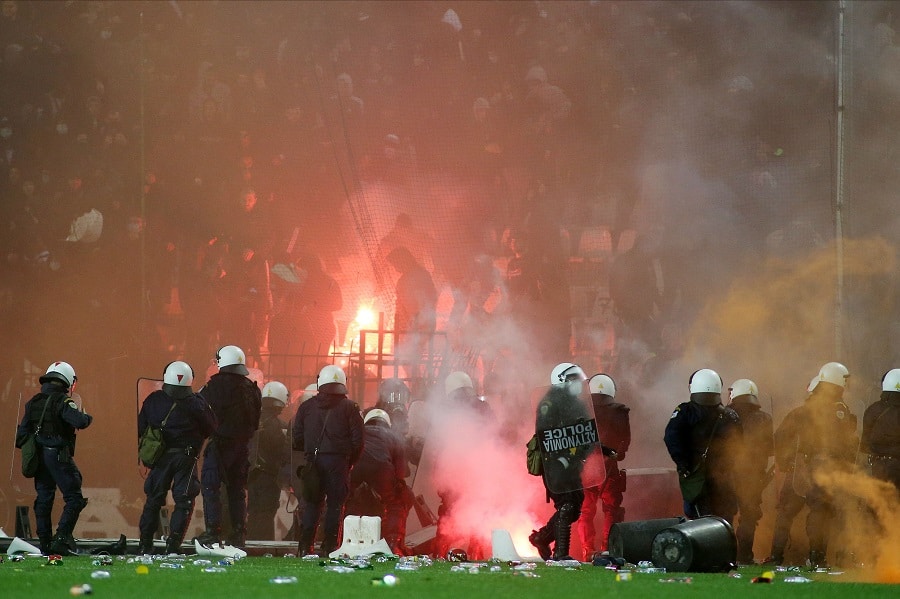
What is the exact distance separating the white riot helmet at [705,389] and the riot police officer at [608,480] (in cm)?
129

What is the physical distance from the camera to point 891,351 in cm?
1556

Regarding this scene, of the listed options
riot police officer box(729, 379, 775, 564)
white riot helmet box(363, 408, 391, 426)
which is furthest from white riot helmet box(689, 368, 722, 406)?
white riot helmet box(363, 408, 391, 426)

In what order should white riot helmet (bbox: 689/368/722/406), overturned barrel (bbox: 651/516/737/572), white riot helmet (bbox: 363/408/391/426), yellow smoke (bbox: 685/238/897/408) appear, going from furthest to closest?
1. yellow smoke (bbox: 685/238/897/408)
2. white riot helmet (bbox: 363/408/391/426)
3. white riot helmet (bbox: 689/368/722/406)
4. overturned barrel (bbox: 651/516/737/572)

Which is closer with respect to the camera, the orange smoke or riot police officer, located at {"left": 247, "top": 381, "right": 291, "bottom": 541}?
the orange smoke

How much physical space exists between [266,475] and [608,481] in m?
3.55

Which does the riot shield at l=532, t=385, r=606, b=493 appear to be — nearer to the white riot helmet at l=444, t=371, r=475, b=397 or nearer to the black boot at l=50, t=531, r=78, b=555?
the white riot helmet at l=444, t=371, r=475, b=397

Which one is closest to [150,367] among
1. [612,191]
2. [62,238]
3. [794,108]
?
[62,238]

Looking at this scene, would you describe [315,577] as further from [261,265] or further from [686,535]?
[261,265]

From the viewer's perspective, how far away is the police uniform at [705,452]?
8.98 meters

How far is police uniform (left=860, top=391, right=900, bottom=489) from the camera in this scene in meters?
9.16

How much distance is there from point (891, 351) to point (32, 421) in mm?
11031

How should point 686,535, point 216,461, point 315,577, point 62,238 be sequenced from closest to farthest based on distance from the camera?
point 315,577 < point 686,535 < point 216,461 < point 62,238

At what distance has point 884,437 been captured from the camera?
9250 mm

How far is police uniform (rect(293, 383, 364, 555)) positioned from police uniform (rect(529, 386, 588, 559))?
1.74 meters
